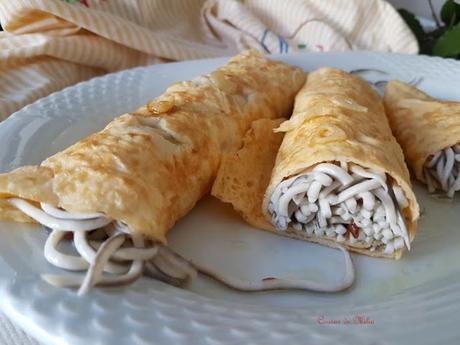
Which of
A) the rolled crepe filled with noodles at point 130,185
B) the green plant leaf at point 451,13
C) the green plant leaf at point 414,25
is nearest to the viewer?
the rolled crepe filled with noodles at point 130,185

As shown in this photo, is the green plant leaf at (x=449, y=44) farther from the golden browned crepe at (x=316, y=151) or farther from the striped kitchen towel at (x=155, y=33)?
the golden browned crepe at (x=316, y=151)

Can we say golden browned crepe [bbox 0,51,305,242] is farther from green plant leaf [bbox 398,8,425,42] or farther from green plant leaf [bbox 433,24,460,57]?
green plant leaf [bbox 398,8,425,42]

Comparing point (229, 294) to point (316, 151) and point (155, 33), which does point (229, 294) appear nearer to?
point (316, 151)

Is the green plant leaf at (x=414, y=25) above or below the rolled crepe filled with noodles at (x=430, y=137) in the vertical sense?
below

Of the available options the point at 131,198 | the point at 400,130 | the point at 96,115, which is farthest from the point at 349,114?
the point at 96,115

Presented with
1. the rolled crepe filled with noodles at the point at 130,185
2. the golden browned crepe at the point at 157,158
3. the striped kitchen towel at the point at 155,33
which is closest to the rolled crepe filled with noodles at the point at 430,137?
the golden browned crepe at the point at 157,158
